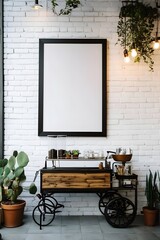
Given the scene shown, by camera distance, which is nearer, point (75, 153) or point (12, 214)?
point (12, 214)

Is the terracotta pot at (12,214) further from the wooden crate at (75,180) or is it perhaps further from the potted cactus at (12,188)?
the wooden crate at (75,180)

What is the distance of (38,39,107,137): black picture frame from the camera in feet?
16.9

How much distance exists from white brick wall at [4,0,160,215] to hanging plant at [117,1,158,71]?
0.48 feet

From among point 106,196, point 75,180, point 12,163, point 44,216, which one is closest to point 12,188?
point 12,163

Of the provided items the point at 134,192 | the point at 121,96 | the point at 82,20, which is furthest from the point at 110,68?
Result: the point at 134,192

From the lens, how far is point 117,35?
5.21 m

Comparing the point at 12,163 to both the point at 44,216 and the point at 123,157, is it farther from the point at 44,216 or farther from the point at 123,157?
the point at 123,157

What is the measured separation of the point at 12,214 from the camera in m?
4.51

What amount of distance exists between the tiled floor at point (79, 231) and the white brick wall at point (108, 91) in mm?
436

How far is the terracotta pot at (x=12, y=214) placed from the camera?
452cm

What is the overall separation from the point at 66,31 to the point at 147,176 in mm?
2575

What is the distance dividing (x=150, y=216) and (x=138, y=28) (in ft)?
8.92

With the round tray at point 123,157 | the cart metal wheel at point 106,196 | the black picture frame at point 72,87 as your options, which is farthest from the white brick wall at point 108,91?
the round tray at point 123,157

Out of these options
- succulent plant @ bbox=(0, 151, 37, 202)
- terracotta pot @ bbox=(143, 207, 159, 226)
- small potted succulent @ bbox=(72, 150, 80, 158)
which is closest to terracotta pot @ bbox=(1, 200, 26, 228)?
succulent plant @ bbox=(0, 151, 37, 202)
